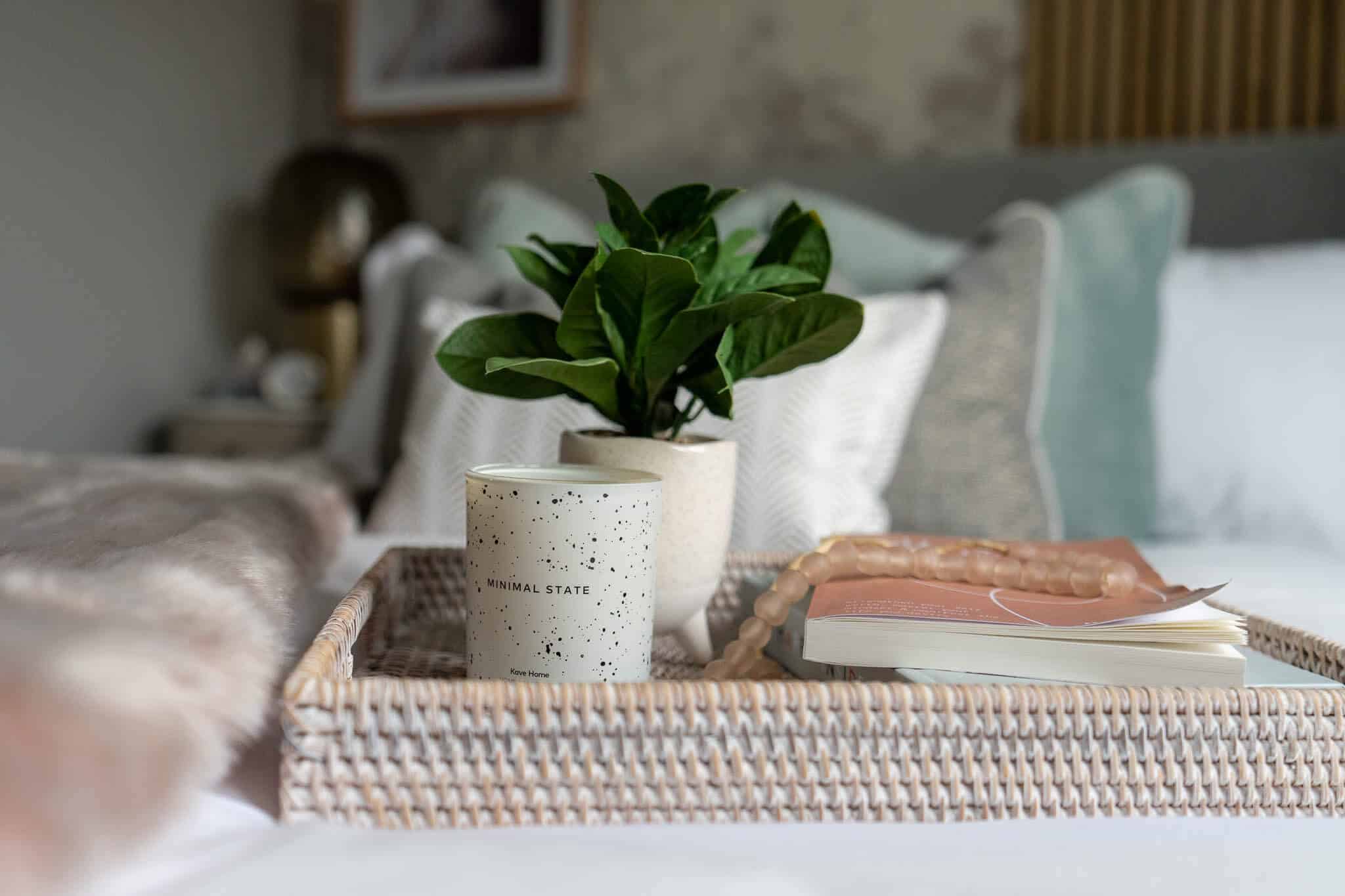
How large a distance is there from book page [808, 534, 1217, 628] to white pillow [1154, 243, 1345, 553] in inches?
31.4

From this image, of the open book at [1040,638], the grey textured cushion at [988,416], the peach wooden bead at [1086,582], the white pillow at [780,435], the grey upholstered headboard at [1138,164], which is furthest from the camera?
the grey upholstered headboard at [1138,164]

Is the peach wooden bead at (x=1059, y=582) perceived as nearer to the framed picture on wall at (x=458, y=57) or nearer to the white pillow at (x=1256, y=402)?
the white pillow at (x=1256, y=402)

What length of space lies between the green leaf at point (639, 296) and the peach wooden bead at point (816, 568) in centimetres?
16

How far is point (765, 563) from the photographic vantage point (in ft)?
2.72

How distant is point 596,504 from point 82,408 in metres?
1.96

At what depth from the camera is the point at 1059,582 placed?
24.9 inches

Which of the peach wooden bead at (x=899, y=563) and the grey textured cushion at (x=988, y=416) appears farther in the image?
the grey textured cushion at (x=988, y=416)

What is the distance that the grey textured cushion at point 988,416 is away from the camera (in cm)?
129

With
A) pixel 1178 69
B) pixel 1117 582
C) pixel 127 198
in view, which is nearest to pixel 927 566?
pixel 1117 582

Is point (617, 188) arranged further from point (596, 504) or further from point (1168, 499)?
point (1168, 499)

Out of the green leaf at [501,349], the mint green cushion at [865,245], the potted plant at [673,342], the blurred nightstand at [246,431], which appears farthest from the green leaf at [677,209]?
the blurred nightstand at [246,431]

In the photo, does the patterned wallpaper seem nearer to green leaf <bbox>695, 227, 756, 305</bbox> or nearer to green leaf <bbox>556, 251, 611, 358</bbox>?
green leaf <bbox>695, 227, 756, 305</bbox>

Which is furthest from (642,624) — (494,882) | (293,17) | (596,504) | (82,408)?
(293,17)

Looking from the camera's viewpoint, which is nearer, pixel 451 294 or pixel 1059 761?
pixel 1059 761
